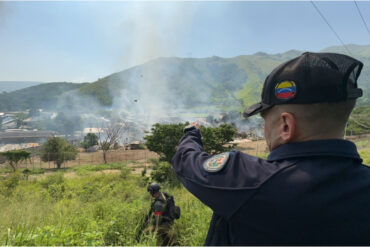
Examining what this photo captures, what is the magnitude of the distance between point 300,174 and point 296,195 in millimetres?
67

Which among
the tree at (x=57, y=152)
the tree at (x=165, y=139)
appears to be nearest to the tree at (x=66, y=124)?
the tree at (x=57, y=152)

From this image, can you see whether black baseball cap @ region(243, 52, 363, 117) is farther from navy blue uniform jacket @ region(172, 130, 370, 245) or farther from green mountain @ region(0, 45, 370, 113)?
green mountain @ region(0, 45, 370, 113)

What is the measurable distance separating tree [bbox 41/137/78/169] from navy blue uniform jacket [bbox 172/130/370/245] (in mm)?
28928

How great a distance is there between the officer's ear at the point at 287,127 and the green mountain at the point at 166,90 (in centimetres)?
7303

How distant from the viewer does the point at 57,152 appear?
88.5 ft

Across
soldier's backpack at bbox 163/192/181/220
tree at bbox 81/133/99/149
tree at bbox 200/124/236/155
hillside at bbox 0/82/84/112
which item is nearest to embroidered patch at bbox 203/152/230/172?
soldier's backpack at bbox 163/192/181/220

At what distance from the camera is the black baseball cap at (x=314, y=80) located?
825 millimetres

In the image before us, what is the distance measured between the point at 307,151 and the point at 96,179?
14617 mm

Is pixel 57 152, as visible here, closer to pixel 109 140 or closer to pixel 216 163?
pixel 109 140

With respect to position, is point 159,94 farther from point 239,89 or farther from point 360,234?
point 360,234

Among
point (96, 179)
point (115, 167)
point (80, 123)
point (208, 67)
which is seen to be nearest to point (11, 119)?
point (80, 123)

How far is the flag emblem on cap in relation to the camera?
2.79 ft

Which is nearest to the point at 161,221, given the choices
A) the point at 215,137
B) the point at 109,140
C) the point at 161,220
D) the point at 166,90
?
the point at 161,220

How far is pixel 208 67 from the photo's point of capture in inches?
6634
